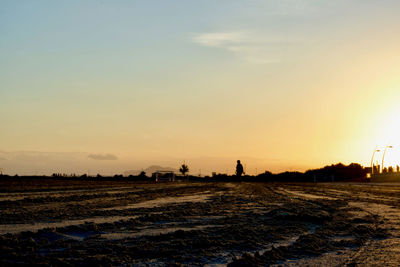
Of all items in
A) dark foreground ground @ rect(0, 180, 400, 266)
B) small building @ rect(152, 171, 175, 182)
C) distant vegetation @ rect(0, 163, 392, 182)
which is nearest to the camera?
dark foreground ground @ rect(0, 180, 400, 266)

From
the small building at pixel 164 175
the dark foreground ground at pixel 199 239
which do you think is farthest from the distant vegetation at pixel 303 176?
the dark foreground ground at pixel 199 239

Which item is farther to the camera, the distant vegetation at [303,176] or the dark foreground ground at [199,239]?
the distant vegetation at [303,176]

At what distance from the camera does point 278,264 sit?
5.52 m

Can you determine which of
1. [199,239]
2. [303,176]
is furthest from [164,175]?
[199,239]

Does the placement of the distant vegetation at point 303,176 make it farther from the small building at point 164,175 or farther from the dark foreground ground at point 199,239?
the dark foreground ground at point 199,239

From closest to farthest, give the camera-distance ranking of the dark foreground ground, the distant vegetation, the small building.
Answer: the dark foreground ground < the small building < the distant vegetation

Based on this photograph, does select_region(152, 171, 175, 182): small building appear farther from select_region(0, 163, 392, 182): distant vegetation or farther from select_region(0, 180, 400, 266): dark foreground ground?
select_region(0, 180, 400, 266): dark foreground ground

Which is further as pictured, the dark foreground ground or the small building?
the small building

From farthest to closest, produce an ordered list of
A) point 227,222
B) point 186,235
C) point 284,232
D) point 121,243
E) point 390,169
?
point 390,169, point 227,222, point 284,232, point 186,235, point 121,243

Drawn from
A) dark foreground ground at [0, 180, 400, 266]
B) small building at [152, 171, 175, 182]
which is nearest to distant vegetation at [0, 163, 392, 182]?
small building at [152, 171, 175, 182]

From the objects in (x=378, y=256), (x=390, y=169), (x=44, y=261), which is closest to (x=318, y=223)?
(x=378, y=256)

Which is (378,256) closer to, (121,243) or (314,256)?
(314,256)

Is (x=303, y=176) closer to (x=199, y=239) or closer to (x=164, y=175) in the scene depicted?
(x=164, y=175)

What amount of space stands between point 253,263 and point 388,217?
662 cm
